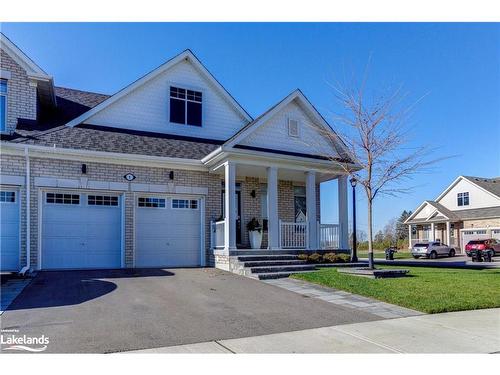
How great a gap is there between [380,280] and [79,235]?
8828mm

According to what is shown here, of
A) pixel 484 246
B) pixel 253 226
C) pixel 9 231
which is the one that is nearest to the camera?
pixel 9 231

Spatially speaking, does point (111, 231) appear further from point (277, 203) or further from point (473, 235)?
point (473, 235)

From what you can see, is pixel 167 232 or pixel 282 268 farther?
pixel 167 232

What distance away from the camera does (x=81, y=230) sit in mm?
13000

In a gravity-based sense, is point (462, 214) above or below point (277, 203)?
below

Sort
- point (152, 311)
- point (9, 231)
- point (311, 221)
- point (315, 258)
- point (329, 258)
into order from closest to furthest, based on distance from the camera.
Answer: point (152, 311), point (9, 231), point (315, 258), point (329, 258), point (311, 221)

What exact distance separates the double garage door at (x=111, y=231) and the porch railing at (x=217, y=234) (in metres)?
0.45

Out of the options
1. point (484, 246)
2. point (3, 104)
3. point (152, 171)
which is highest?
point (3, 104)

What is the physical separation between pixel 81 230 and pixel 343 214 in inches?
355

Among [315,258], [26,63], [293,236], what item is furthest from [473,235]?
[26,63]

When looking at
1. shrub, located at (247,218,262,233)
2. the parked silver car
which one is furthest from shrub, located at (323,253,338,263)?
the parked silver car

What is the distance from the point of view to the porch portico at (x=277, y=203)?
540 inches

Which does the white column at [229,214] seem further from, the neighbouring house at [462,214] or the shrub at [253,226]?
the neighbouring house at [462,214]

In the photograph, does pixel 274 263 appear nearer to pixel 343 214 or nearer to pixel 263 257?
pixel 263 257
